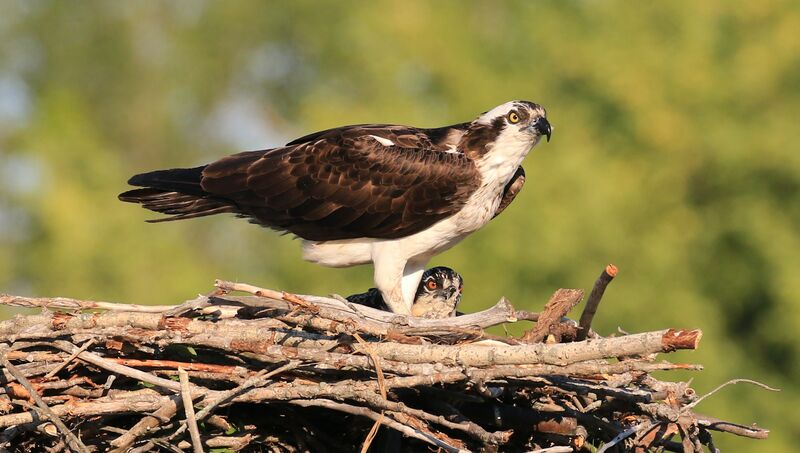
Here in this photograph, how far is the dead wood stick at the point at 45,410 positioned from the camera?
20.6 ft

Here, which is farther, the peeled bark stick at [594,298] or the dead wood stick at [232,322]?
the dead wood stick at [232,322]

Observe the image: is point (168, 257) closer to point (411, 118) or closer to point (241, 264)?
point (411, 118)

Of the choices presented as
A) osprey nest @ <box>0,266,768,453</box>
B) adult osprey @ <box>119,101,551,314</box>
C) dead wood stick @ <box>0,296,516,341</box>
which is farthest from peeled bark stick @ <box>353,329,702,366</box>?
adult osprey @ <box>119,101,551,314</box>

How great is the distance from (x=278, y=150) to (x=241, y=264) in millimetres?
18143

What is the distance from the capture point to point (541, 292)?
1716 centimetres

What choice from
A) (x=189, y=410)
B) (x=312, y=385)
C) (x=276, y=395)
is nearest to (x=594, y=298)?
(x=312, y=385)

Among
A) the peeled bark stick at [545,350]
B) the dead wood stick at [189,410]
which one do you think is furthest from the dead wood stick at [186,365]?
the peeled bark stick at [545,350]

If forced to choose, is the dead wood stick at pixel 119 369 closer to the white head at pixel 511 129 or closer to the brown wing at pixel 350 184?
the brown wing at pixel 350 184

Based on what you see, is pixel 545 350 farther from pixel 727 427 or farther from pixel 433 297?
pixel 433 297

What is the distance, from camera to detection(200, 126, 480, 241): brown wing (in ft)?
26.7

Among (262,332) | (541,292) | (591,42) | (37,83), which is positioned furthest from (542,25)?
(262,332)

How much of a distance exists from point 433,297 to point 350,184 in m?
0.90

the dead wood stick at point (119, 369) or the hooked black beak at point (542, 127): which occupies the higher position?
the hooked black beak at point (542, 127)

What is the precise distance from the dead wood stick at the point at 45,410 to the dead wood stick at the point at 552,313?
2.24 meters
